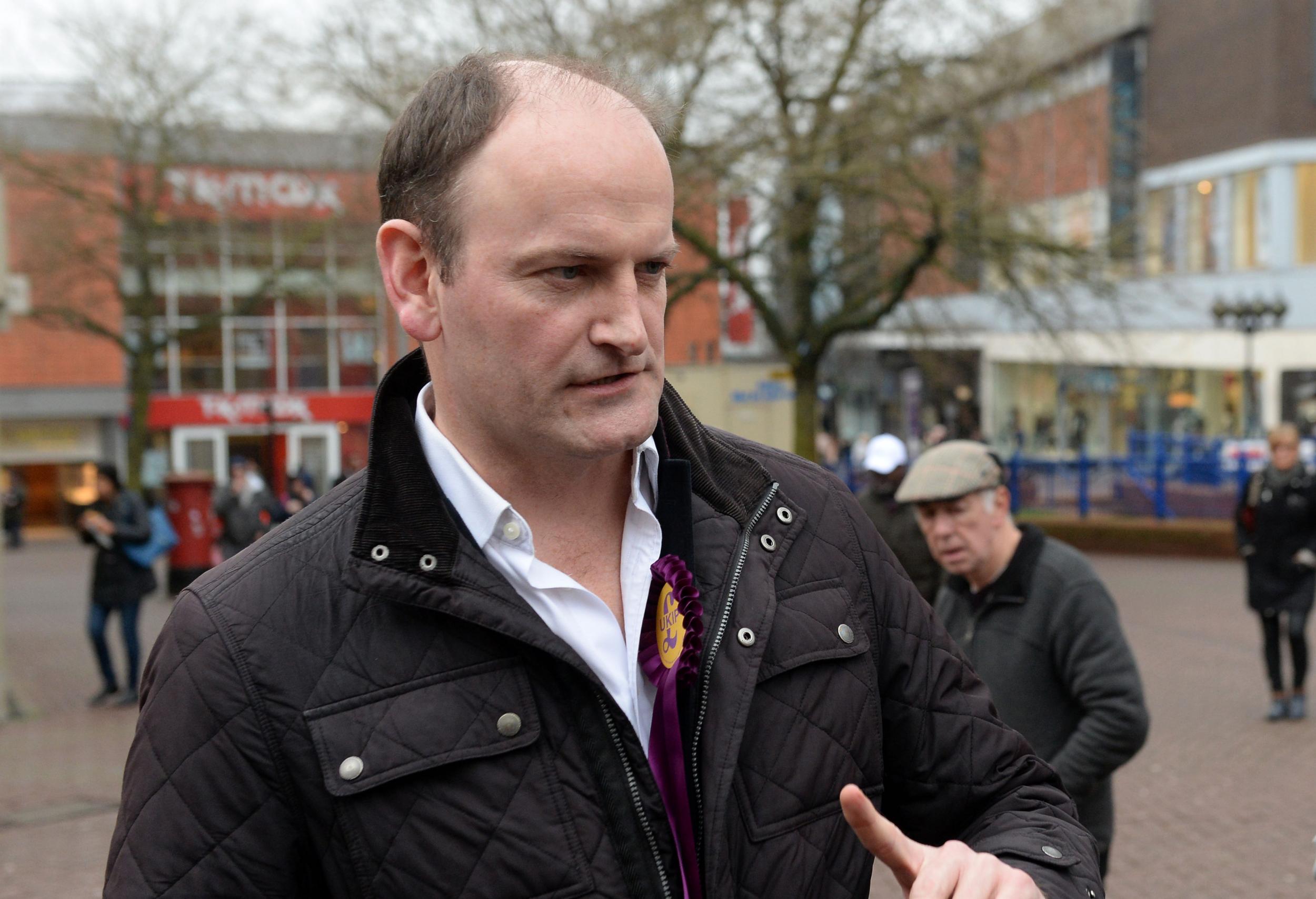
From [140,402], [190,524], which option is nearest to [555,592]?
[190,524]

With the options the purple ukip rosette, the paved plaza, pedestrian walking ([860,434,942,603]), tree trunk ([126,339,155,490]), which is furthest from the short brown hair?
tree trunk ([126,339,155,490])

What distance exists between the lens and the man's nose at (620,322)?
143 centimetres

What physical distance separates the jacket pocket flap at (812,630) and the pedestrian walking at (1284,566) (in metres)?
8.03

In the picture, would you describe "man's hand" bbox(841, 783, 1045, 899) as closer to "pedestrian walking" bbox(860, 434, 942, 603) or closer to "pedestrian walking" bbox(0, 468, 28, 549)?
"pedestrian walking" bbox(860, 434, 942, 603)

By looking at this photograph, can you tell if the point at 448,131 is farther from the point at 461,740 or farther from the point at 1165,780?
the point at 1165,780

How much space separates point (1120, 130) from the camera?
17.3 metres

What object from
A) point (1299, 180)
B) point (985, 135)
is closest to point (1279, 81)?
point (1299, 180)

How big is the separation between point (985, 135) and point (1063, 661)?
39.8ft

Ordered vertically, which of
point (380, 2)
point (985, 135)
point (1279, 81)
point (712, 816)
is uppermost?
point (1279, 81)

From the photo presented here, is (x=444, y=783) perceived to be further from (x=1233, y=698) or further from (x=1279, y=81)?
(x=1279, y=81)

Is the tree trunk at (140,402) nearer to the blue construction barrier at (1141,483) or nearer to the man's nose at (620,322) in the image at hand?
the blue construction barrier at (1141,483)

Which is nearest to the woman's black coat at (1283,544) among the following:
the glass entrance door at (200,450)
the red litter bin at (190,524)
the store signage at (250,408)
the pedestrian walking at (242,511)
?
the pedestrian walking at (242,511)

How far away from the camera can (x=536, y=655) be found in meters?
1.44

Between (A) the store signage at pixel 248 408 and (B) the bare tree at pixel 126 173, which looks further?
(A) the store signage at pixel 248 408
